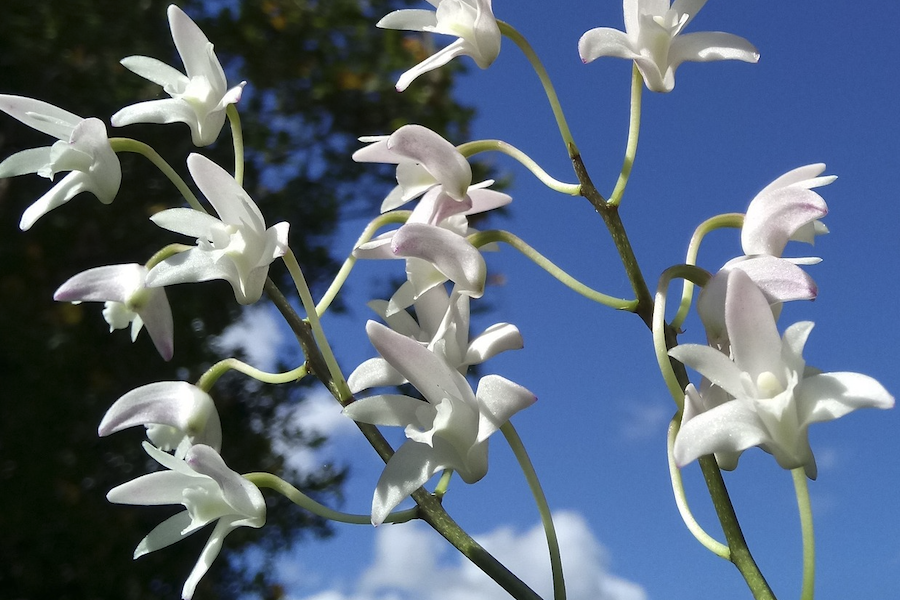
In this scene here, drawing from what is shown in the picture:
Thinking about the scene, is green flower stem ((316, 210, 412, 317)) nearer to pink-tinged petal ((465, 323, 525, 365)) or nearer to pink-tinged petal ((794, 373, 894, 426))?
pink-tinged petal ((465, 323, 525, 365))

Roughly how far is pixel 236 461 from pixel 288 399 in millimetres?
264

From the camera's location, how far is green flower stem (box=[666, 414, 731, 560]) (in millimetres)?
505

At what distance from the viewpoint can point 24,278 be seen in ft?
7.06

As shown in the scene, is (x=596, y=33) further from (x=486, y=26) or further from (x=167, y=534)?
(x=167, y=534)

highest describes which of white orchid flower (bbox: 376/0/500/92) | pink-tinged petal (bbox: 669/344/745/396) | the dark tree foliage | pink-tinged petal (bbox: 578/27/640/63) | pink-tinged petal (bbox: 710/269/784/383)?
pink-tinged petal (bbox: 578/27/640/63)

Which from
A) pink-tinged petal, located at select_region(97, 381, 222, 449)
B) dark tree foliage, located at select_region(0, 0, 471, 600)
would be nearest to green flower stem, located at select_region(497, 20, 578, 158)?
pink-tinged petal, located at select_region(97, 381, 222, 449)

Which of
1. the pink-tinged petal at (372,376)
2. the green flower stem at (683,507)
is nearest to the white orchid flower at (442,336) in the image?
the pink-tinged petal at (372,376)

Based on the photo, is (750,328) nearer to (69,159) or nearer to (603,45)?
(603,45)

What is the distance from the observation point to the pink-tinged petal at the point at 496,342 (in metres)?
0.53

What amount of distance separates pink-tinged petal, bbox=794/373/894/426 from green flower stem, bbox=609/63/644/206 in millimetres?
159

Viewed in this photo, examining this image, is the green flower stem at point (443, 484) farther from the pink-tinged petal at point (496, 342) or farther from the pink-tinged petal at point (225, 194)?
the pink-tinged petal at point (225, 194)

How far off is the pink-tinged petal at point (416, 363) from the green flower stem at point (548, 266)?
9 centimetres

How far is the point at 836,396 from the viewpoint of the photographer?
1.52ft

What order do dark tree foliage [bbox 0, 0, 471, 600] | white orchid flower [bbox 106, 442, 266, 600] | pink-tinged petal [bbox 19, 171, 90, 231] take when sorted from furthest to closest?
dark tree foliage [bbox 0, 0, 471, 600], pink-tinged petal [bbox 19, 171, 90, 231], white orchid flower [bbox 106, 442, 266, 600]
